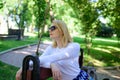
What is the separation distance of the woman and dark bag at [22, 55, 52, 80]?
0.39 ft

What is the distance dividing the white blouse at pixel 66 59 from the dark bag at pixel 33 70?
0.17 metres

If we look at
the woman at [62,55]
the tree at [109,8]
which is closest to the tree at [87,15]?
the tree at [109,8]

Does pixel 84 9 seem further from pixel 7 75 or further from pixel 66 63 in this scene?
pixel 66 63

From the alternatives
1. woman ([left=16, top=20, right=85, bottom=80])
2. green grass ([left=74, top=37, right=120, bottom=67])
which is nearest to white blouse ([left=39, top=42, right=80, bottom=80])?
woman ([left=16, top=20, right=85, bottom=80])

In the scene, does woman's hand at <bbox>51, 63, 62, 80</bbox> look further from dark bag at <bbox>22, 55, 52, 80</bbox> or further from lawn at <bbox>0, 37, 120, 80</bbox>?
lawn at <bbox>0, 37, 120, 80</bbox>

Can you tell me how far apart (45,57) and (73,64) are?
1.11 ft

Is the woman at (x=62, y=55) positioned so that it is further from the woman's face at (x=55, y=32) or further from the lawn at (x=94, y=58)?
the lawn at (x=94, y=58)

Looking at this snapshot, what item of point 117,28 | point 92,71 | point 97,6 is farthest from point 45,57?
point 117,28

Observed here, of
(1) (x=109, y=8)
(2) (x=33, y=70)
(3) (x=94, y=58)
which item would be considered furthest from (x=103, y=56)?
(2) (x=33, y=70)

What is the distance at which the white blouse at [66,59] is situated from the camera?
10.2ft

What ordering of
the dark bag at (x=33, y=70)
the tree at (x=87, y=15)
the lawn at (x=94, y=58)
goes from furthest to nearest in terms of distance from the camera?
the tree at (x=87, y=15) → the lawn at (x=94, y=58) → the dark bag at (x=33, y=70)

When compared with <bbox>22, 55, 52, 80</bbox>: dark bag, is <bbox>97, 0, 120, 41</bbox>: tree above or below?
above

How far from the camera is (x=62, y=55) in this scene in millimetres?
3152

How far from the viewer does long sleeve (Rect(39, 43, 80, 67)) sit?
3.07 metres
